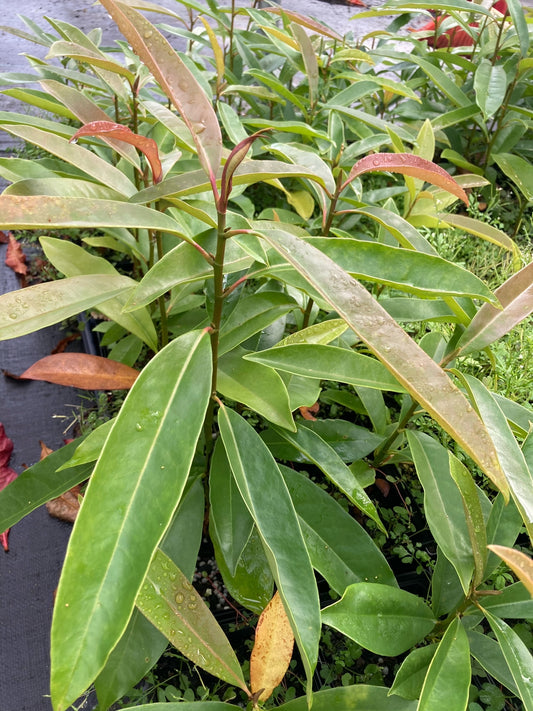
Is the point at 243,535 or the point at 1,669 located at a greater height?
the point at 243,535

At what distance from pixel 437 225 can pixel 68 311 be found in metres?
0.92

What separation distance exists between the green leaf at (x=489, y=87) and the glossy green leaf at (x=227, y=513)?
1092 millimetres

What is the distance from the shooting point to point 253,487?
0.66m

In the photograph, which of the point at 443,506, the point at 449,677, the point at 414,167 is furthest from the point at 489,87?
the point at 449,677

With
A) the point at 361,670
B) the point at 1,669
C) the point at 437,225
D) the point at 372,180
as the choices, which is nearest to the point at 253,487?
the point at 361,670

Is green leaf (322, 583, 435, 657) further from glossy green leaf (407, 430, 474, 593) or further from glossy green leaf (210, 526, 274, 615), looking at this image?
glossy green leaf (210, 526, 274, 615)

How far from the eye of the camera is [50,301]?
66 cm

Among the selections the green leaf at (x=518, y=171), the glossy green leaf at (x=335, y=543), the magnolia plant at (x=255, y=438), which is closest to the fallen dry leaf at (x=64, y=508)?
the magnolia plant at (x=255, y=438)

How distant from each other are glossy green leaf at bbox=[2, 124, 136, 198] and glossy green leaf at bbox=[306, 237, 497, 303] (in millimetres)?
373

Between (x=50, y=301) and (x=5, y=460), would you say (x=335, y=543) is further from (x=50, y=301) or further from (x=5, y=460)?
(x=5, y=460)

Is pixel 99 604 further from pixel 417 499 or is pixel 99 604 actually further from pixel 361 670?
pixel 417 499

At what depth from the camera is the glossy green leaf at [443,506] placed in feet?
2.26

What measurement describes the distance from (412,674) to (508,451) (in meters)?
0.31

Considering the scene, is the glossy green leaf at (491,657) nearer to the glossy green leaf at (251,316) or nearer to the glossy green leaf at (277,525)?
the glossy green leaf at (277,525)
